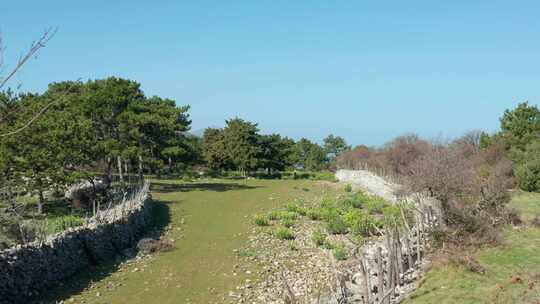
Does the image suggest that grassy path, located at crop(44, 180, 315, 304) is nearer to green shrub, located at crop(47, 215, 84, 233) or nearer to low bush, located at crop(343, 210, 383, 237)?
green shrub, located at crop(47, 215, 84, 233)

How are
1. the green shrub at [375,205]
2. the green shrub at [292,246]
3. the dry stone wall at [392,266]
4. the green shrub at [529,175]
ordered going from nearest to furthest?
the dry stone wall at [392,266] < the green shrub at [292,246] < the green shrub at [375,205] < the green shrub at [529,175]

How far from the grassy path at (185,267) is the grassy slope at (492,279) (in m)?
5.40

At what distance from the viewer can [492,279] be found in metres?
11.9

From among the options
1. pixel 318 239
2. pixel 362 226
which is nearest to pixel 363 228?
pixel 362 226

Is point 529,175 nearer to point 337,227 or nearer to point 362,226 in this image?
point 362,226

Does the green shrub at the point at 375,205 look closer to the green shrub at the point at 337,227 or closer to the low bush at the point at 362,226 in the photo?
the low bush at the point at 362,226

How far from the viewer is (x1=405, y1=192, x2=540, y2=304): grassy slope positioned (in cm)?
1055

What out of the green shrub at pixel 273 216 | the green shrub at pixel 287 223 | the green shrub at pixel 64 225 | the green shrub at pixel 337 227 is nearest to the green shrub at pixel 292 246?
the green shrub at pixel 337 227

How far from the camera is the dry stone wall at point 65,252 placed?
37.4 feet

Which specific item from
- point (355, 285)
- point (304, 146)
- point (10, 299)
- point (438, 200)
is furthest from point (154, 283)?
point (304, 146)

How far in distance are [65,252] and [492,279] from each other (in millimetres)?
11686

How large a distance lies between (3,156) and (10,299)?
934 cm

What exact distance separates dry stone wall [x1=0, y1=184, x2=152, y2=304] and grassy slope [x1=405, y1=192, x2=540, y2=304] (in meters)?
9.36

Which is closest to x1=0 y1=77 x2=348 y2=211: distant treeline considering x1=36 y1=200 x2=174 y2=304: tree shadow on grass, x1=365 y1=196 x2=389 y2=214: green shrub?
x1=36 y1=200 x2=174 y2=304: tree shadow on grass
